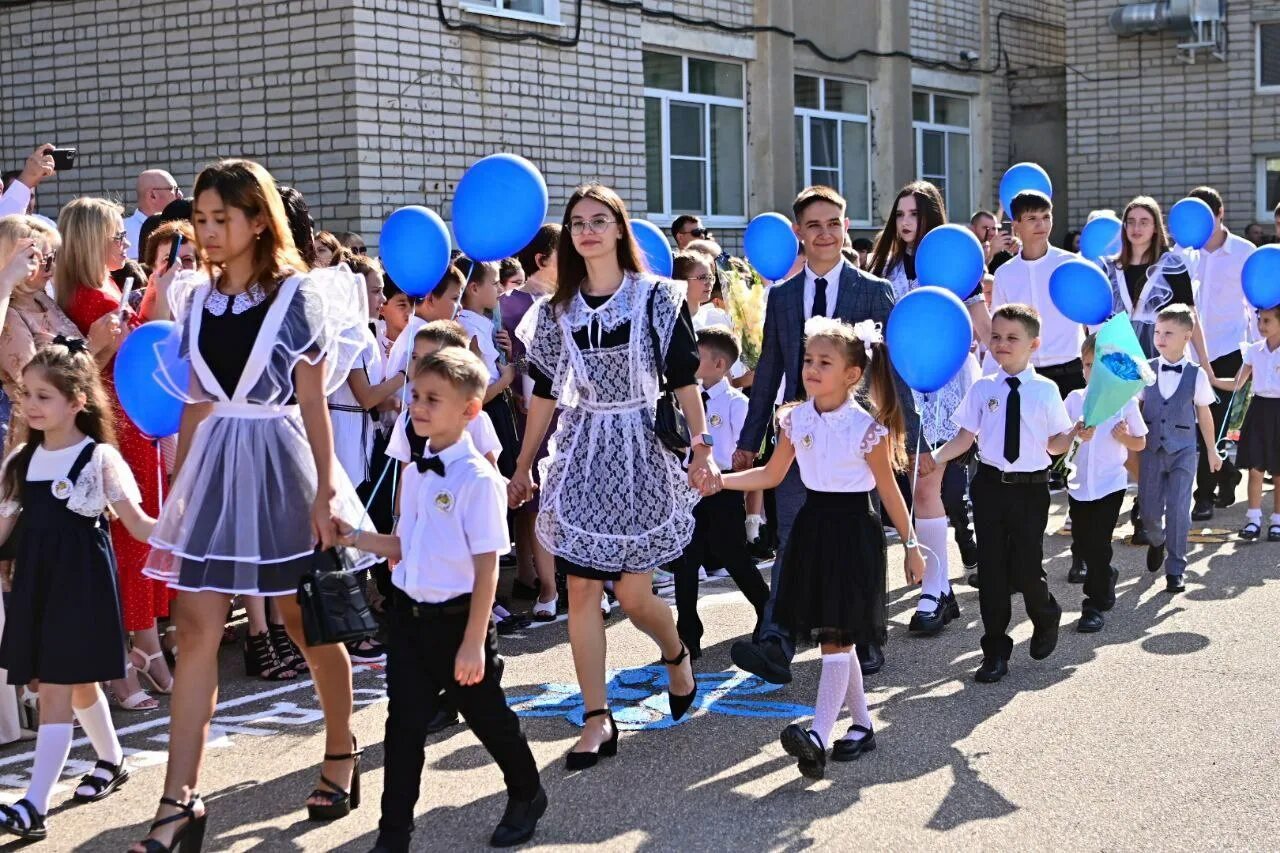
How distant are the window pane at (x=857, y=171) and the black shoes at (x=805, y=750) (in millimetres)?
15146

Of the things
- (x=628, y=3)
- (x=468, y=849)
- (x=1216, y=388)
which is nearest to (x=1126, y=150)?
(x=628, y=3)

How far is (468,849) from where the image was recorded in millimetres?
4789

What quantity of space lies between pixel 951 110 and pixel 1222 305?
11139mm

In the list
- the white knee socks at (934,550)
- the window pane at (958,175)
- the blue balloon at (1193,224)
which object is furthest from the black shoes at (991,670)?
the window pane at (958,175)

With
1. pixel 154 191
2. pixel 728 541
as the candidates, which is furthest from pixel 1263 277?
pixel 154 191

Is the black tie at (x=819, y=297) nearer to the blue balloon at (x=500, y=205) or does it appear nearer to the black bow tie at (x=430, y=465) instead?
the blue balloon at (x=500, y=205)

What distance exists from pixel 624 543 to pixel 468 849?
4.39ft

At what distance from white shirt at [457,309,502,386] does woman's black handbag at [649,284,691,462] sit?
7.22 feet

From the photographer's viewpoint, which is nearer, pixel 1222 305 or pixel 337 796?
pixel 337 796

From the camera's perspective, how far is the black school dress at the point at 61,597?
5.19 meters

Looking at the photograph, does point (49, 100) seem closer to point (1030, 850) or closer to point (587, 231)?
point (587, 231)

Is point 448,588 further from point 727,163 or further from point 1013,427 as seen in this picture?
point 727,163

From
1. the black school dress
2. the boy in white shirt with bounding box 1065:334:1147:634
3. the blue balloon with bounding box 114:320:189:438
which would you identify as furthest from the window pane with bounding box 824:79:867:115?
the black school dress

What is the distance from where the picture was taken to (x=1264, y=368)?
10.5 meters
